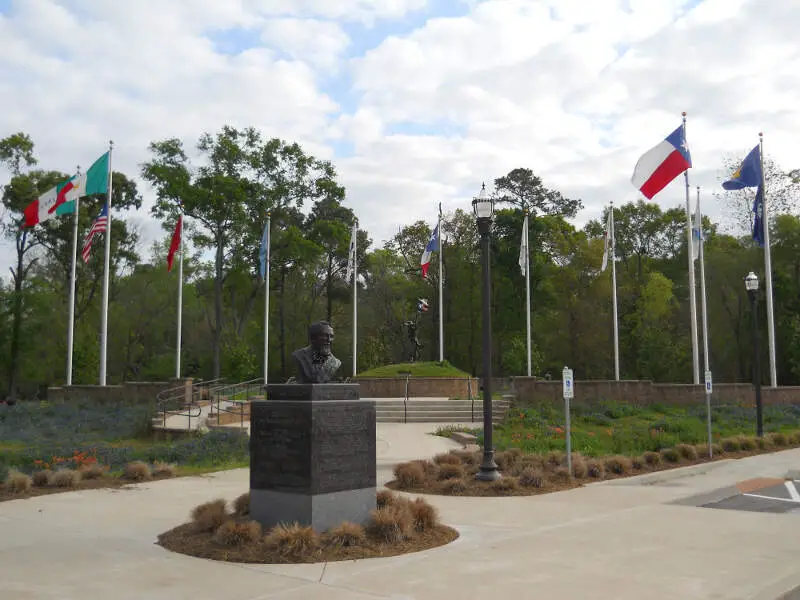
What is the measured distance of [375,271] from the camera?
66.1 metres

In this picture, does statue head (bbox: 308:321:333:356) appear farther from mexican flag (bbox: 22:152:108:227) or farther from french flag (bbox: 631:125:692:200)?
mexican flag (bbox: 22:152:108:227)

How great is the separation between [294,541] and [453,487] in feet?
18.6

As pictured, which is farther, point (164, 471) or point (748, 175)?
point (748, 175)

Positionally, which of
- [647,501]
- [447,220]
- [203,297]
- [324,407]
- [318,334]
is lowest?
[647,501]

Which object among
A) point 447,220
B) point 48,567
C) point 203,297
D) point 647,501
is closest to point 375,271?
point 447,220

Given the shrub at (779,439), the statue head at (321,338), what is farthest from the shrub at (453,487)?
the shrub at (779,439)

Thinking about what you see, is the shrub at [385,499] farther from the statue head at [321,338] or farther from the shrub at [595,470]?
the shrub at [595,470]

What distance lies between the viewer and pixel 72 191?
98.7 ft

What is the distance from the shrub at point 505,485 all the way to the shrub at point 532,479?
319 mm

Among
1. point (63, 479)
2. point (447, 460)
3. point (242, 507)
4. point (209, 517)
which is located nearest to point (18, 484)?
point (63, 479)

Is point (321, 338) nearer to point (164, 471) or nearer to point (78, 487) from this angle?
point (78, 487)

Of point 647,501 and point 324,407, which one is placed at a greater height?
point 324,407

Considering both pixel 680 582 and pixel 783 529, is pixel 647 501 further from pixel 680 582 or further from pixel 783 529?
pixel 680 582

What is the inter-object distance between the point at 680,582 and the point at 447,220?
182 ft
